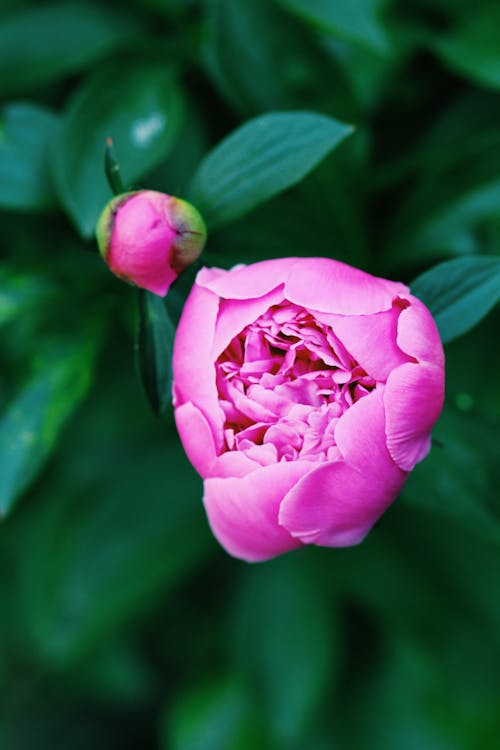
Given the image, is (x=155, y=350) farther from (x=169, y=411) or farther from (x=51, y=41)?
(x=51, y=41)

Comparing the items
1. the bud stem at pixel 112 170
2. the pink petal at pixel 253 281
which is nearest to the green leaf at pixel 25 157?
the bud stem at pixel 112 170

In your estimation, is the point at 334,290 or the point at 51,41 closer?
the point at 334,290

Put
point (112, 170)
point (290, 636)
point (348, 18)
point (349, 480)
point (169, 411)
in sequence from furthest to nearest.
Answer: point (290, 636)
point (169, 411)
point (348, 18)
point (112, 170)
point (349, 480)

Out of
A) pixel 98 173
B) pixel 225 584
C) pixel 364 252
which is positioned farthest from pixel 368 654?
pixel 98 173

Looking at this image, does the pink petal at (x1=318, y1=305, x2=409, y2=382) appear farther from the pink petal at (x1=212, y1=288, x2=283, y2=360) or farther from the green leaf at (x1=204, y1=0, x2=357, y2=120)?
the green leaf at (x1=204, y1=0, x2=357, y2=120)

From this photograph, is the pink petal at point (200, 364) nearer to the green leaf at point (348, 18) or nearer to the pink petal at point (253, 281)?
the pink petal at point (253, 281)

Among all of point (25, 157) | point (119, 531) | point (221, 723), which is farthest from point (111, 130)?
point (221, 723)
